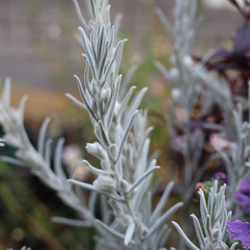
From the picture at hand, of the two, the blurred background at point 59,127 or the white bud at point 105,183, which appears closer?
the white bud at point 105,183

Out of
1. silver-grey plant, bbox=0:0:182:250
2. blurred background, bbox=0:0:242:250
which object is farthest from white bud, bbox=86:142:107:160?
blurred background, bbox=0:0:242:250

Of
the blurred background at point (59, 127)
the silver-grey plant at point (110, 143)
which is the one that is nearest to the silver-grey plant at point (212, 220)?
the silver-grey plant at point (110, 143)

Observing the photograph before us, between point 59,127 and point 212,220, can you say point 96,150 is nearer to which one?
point 212,220

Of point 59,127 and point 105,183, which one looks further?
point 59,127

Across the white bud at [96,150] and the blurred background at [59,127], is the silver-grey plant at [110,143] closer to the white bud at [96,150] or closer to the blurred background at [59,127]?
the white bud at [96,150]

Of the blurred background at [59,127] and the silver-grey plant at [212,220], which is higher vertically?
the silver-grey plant at [212,220]

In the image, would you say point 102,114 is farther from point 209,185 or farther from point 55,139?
point 55,139

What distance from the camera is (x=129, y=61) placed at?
2.71 feet

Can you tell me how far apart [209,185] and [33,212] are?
2.07 ft

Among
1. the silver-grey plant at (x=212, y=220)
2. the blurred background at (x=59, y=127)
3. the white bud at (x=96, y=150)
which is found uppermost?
the white bud at (x=96, y=150)

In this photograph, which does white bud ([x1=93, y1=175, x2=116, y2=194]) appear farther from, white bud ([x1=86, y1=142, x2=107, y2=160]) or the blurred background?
the blurred background

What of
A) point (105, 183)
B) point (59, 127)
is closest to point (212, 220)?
point (105, 183)

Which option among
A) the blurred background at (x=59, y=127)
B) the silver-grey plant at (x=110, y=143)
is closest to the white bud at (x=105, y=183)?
the silver-grey plant at (x=110, y=143)

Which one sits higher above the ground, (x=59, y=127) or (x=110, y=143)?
(x=110, y=143)
